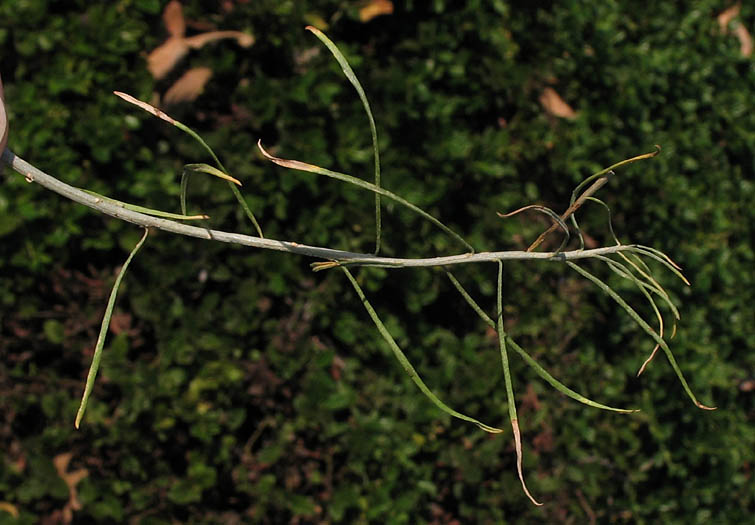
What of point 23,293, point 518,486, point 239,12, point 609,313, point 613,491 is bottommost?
point 613,491

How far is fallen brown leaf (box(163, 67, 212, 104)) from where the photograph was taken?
252 cm

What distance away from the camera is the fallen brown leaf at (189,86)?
2518 millimetres

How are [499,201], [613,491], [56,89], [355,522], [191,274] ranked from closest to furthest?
[56,89], [191,274], [355,522], [499,201], [613,491]

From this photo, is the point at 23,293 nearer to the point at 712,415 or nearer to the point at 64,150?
the point at 64,150

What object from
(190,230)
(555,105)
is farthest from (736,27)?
(190,230)

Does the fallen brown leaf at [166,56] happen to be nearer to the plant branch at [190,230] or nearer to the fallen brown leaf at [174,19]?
the fallen brown leaf at [174,19]

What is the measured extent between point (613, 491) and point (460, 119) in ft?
5.26

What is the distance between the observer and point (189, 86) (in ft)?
8.29

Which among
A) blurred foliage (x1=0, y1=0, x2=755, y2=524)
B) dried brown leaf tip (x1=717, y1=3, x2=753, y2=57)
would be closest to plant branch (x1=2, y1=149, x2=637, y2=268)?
blurred foliage (x1=0, y1=0, x2=755, y2=524)

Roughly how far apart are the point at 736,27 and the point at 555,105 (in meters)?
1.18

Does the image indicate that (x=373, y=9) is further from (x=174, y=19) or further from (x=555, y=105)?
(x=555, y=105)

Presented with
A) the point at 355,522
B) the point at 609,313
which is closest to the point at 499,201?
the point at 609,313

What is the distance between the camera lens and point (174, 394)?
A: 239cm

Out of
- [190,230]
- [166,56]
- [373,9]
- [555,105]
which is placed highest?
[190,230]
